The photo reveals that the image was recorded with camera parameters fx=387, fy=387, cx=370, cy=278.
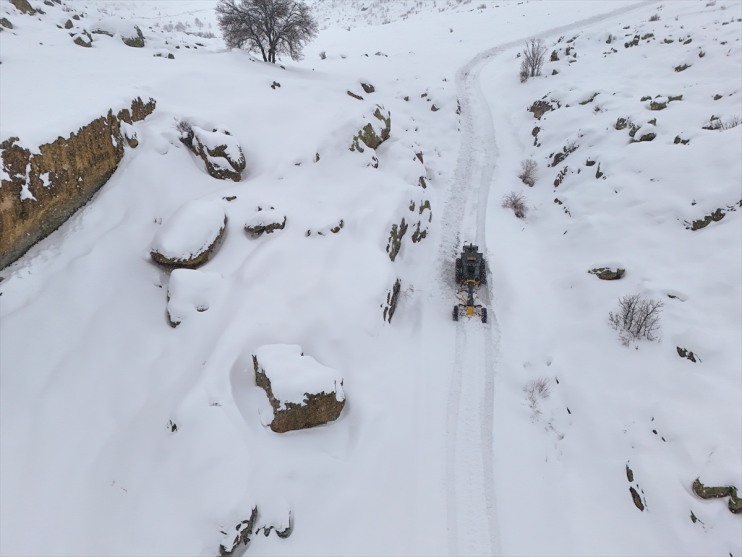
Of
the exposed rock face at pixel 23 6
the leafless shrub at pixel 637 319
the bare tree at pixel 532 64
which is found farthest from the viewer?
the bare tree at pixel 532 64

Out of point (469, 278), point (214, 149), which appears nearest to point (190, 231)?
point (214, 149)

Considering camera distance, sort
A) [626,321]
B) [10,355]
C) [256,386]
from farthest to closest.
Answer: [626,321] < [256,386] < [10,355]

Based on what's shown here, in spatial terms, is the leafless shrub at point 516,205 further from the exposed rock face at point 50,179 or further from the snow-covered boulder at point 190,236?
the exposed rock face at point 50,179

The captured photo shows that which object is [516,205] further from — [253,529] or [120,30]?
[120,30]

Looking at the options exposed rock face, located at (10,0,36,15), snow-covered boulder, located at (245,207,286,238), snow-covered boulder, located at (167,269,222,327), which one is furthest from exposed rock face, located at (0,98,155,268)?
exposed rock face, located at (10,0,36,15)

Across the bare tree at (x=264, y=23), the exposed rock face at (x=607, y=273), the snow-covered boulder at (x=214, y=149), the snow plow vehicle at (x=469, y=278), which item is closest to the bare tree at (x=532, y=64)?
the bare tree at (x=264, y=23)

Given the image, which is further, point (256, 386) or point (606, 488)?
point (256, 386)

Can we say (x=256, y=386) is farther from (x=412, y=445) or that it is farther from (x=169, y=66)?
(x=169, y=66)

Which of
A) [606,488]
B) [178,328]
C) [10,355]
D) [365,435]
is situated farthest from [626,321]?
[10,355]
